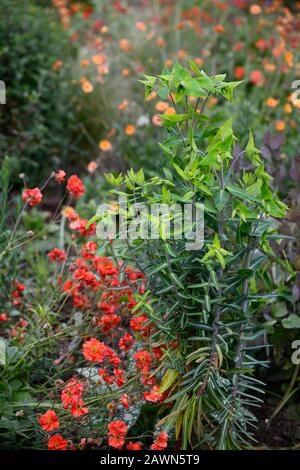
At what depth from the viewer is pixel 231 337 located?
210cm

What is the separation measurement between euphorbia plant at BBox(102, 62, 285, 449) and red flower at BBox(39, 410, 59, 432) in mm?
324

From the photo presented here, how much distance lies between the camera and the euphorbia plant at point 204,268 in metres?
1.84

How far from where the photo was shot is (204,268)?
6.40 ft

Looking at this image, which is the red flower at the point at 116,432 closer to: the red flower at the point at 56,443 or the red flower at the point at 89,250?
the red flower at the point at 56,443

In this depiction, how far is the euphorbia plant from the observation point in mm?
1838

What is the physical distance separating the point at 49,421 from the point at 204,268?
62 cm

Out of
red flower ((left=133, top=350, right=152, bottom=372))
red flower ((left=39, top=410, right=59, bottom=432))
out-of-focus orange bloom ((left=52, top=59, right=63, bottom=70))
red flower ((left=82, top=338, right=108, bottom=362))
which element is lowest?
red flower ((left=39, top=410, right=59, bottom=432))

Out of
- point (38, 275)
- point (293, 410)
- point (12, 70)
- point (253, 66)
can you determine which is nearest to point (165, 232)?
point (293, 410)

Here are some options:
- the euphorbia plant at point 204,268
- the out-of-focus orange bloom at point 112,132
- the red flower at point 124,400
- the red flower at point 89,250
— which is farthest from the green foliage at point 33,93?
the red flower at point 124,400

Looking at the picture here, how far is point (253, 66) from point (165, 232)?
136 inches

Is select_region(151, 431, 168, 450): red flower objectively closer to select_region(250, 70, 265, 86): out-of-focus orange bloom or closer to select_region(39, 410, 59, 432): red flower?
select_region(39, 410, 59, 432): red flower

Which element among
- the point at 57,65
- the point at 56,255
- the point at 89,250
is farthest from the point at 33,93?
the point at 89,250

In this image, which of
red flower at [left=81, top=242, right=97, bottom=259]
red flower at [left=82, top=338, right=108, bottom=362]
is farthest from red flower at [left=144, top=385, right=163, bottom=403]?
red flower at [left=81, top=242, right=97, bottom=259]
